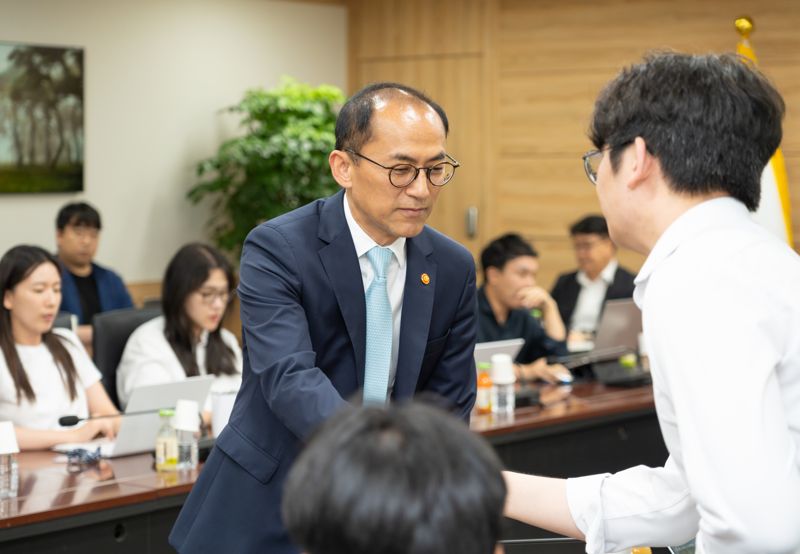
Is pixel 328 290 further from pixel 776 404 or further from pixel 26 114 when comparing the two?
pixel 26 114

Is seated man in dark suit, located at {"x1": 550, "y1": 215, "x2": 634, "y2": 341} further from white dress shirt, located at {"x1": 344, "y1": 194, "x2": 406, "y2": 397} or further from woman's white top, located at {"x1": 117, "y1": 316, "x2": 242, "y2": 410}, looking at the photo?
white dress shirt, located at {"x1": 344, "y1": 194, "x2": 406, "y2": 397}

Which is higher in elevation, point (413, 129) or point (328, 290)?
point (413, 129)

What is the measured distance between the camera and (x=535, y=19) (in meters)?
8.05

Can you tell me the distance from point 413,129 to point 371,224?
0.22 metres

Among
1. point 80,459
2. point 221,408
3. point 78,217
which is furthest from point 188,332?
point 78,217

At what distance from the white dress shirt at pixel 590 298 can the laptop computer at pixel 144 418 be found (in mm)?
3212

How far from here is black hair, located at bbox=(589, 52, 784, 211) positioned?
145 cm

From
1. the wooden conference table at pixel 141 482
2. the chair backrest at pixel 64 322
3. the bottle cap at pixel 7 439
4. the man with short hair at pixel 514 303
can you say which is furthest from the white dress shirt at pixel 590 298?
the bottle cap at pixel 7 439

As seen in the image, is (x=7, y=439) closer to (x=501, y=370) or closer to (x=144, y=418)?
(x=144, y=418)

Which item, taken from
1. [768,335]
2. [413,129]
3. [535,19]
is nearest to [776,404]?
[768,335]

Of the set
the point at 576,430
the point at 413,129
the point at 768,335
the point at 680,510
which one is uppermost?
the point at 413,129

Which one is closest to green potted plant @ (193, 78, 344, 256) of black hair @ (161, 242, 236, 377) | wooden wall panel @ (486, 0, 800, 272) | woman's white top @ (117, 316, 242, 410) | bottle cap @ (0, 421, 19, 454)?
wooden wall panel @ (486, 0, 800, 272)

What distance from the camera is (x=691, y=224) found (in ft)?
4.66

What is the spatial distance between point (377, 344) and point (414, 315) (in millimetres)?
97
